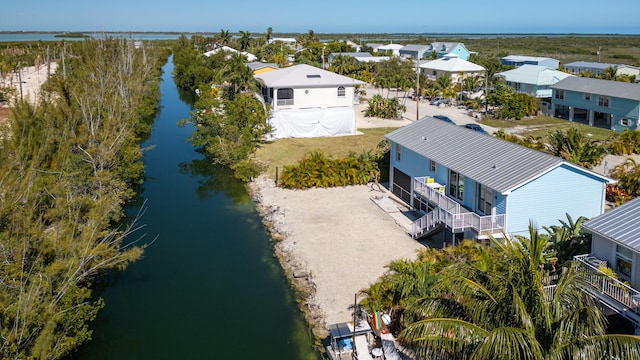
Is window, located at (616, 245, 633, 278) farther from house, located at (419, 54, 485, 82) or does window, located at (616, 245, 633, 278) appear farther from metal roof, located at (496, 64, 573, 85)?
house, located at (419, 54, 485, 82)

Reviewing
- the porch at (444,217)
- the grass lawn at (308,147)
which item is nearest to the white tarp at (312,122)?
the grass lawn at (308,147)

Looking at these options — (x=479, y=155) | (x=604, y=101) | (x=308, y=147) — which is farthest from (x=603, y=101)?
(x=479, y=155)

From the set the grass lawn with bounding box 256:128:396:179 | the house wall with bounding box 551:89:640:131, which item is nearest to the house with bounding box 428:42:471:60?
the house wall with bounding box 551:89:640:131

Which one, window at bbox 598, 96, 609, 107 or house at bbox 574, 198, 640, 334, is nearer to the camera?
house at bbox 574, 198, 640, 334

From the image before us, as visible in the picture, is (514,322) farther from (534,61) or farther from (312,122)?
(534,61)

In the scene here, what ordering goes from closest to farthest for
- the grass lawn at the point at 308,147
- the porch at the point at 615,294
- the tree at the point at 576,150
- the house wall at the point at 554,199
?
the porch at the point at 615,294, the house wall at the point at 554,199, the tree at the point at 576,150, the grass lawn at the point at 308,147

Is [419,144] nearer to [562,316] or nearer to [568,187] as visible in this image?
[568,187]

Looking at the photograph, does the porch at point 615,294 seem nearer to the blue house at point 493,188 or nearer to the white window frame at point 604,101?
the blue house at point 493,188

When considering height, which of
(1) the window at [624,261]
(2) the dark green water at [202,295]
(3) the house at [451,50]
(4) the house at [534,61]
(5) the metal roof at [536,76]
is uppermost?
(3) the house at [451,50]
